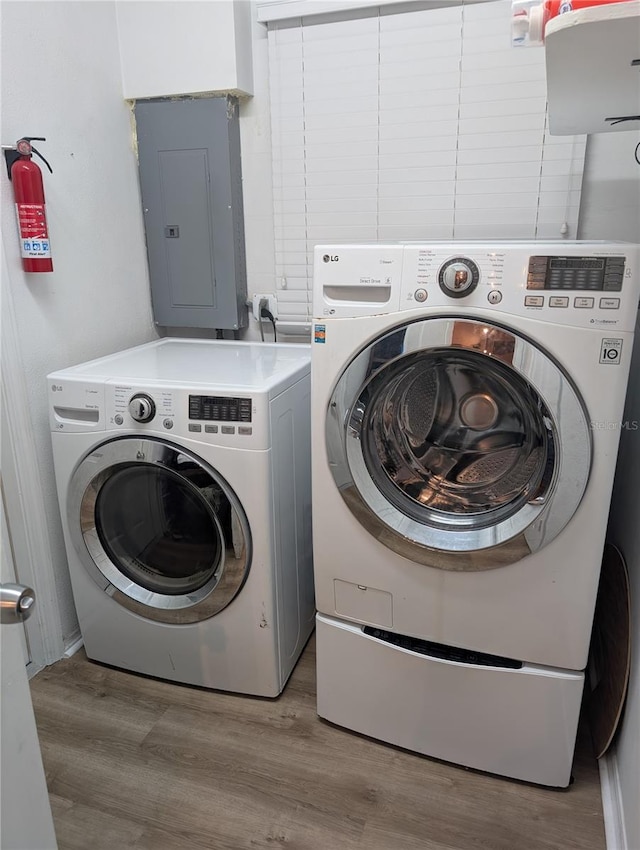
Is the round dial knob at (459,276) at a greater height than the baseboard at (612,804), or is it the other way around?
the round dial knob at (459,276)

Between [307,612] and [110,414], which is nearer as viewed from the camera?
[110,414]

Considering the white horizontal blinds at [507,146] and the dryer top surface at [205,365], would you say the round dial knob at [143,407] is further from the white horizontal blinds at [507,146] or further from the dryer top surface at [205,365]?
the white horizontal blinds at [507,146]

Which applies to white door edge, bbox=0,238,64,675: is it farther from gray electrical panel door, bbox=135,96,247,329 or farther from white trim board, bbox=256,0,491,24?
white trim board, bbox=256,0,491,24

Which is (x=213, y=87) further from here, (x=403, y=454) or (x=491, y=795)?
(x=491, y=795)

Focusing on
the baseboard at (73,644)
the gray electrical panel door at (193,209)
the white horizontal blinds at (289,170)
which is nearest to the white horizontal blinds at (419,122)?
the white horizontal blinds at (289,170)

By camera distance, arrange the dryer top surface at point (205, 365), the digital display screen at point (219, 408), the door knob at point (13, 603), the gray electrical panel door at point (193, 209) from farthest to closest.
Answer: the gray electrical panel door at point (193, 209) < the dryer top surface at point (205, 365) < the digital display screen at point (219, 408) < the door knob at point (13, 603)

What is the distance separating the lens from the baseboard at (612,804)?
51.2 inches

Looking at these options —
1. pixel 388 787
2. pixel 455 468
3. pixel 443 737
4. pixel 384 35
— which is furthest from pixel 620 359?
pixel 384 35

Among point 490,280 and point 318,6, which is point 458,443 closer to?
point 490,280

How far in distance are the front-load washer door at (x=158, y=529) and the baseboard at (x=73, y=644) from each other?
350mm

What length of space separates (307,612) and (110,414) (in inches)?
34.9

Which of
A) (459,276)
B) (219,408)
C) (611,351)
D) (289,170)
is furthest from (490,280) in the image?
(289,170)

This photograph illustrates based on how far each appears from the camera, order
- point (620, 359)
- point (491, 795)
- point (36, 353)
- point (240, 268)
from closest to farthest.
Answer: point (620, 359) < point (491, 795) < point (36, 353) < point (240, 268)

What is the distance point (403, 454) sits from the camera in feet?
4.92
